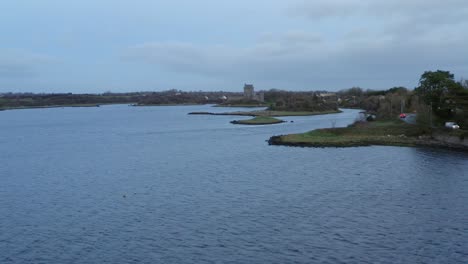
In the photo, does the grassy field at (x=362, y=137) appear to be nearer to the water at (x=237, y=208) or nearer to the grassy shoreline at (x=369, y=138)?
the grassy shoreline at (x=369, y=138)

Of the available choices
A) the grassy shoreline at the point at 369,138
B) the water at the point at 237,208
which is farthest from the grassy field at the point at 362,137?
the water at the point at 237,208

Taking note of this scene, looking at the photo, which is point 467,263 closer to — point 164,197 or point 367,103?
point 164,197

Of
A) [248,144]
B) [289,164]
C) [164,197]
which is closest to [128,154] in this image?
[248,144]

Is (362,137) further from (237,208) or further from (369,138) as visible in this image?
(237,208)

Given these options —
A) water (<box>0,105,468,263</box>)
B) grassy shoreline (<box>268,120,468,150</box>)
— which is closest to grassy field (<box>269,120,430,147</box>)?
grassy shoreline (<box>268,120,468,150</box>)

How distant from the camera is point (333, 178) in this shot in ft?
113

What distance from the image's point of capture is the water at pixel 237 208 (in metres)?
19.6

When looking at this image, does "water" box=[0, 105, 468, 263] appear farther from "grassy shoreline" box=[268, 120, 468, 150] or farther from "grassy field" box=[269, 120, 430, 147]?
"grassy field" box=[269, 120, 430, 147]

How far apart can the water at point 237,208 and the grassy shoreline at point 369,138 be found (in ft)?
18.3

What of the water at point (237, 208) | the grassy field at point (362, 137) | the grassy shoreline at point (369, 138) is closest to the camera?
the water at point (237, 208)

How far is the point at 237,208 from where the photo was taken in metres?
26.2

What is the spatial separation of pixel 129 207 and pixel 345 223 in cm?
Answer: 1223

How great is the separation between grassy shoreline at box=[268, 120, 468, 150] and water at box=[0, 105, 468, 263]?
18.3 feet

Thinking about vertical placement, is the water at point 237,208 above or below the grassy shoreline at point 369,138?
below
